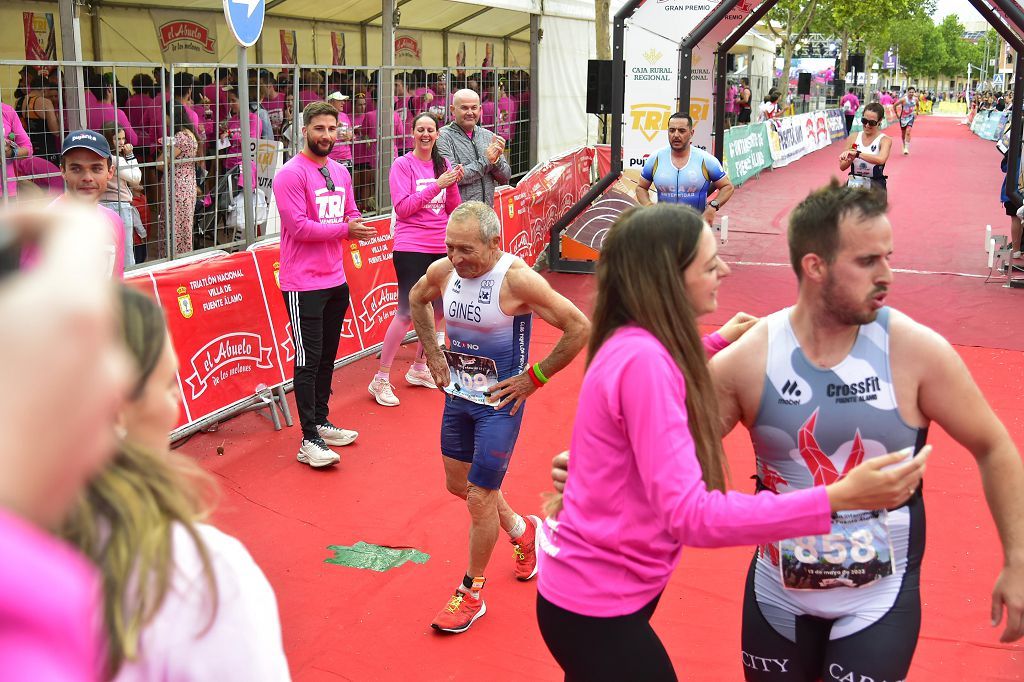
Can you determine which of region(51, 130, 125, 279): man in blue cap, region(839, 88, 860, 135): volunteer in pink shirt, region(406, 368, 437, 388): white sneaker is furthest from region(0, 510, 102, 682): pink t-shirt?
region(839, 88, 860, 135): volunteer in pink shirt

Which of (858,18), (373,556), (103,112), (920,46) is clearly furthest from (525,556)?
(920,46)

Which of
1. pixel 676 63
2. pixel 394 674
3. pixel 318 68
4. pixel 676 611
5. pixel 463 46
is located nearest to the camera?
pixel 394 674

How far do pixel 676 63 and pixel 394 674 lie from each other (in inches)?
391

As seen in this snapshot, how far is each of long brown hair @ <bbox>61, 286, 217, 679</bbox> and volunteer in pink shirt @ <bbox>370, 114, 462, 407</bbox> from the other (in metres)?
6.92

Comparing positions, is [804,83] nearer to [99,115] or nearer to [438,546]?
[99,115]

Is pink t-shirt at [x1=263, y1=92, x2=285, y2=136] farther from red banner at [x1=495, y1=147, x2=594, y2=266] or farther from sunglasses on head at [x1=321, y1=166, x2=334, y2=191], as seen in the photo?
sunglasses on head at [x1=321, y1=166, x2=334, y2=191]

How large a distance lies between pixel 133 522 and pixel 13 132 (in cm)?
735

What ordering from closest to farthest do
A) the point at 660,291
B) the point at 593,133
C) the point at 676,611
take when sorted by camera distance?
the point at 660,291 < the point at 676,611 < the point at 593,133

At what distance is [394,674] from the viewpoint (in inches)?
172

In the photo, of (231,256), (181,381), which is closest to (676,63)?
(231,256)

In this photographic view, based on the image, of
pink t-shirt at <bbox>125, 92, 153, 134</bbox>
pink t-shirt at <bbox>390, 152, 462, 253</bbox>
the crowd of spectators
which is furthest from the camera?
pink t-shirt at <bbox>125, 92, 153, 134</bbox>

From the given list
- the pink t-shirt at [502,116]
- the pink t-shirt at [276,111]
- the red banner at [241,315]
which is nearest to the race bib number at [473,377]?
the red banner at [241,315]

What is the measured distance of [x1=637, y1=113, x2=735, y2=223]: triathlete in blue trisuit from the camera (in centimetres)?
1030

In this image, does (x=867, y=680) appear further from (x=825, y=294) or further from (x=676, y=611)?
(x=676, y=611)
